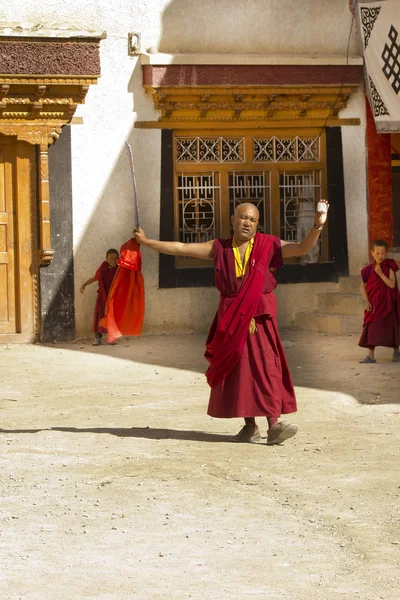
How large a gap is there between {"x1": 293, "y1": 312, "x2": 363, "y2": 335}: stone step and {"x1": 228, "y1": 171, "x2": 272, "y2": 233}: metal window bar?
1.15 metres

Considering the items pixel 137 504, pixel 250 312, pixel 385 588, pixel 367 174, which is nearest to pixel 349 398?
pixel 250 312

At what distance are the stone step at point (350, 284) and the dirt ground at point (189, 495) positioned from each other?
13.6 ft

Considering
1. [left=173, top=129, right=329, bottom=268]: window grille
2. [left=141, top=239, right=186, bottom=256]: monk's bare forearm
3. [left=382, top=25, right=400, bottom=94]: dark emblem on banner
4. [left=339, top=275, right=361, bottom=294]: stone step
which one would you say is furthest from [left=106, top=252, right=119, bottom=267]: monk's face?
[left=141, top=239, right=186, bottom=256]: monk's bare forearm

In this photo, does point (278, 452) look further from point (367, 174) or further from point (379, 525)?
point (367, 174)

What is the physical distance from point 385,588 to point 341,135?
1078 centimetres

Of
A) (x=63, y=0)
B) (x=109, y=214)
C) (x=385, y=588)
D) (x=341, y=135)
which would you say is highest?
(x=63, y=0)

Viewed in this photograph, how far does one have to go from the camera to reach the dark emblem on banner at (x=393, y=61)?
13977mm

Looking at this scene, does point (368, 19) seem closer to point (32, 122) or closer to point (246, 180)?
point (246, 180)

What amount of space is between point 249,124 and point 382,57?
5.69 feet

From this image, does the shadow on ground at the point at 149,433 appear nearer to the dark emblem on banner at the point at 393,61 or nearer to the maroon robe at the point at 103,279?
the maroon robe at the point at 103,279

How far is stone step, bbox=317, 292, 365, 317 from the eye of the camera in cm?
1419

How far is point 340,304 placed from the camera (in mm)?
14484

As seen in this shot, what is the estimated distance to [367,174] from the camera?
14891mm

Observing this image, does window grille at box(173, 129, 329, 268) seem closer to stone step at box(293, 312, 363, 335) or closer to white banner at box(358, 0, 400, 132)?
stone step at box(293, 312, 363, 335)
